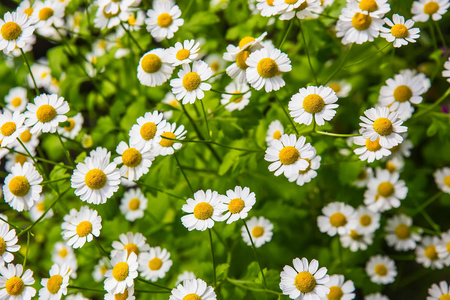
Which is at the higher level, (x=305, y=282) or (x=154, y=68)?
(x=154, y=68)

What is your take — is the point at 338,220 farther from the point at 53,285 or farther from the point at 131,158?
the point at 53,285

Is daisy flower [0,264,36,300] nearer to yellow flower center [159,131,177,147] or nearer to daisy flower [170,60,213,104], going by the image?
yellow flower center [159,131,177,147]

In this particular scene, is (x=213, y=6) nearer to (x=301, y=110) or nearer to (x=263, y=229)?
(x=301, y=110)

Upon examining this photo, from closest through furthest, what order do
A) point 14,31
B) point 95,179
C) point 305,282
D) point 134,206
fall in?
point 305,282 < point 95,179 < point 14,31 < point 134,206

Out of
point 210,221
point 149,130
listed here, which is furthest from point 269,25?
point 210,221

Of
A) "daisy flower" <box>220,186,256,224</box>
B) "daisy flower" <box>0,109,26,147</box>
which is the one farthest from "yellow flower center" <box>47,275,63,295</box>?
"daisy flower" <box>220,186,256,224</box>

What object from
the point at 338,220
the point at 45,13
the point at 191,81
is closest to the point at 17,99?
the point at 45,13
